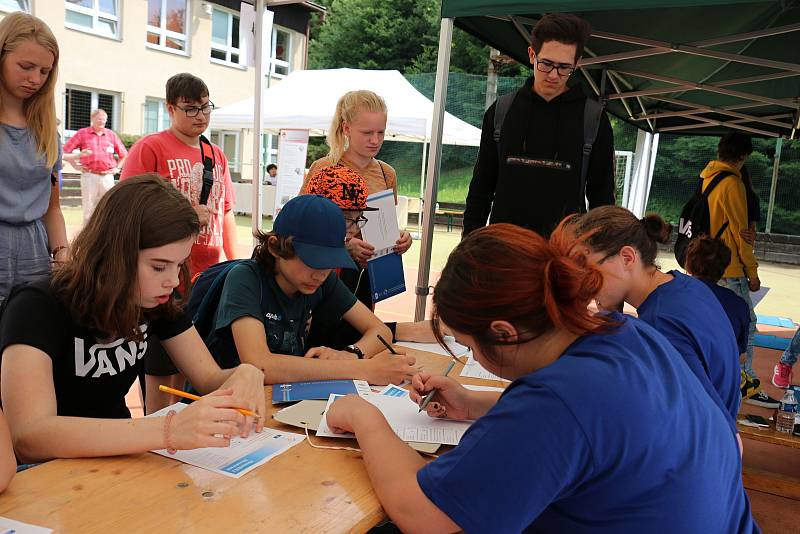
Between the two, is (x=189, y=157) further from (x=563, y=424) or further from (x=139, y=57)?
(x=139, y=57)

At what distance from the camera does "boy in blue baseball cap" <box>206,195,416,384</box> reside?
200 centimetres

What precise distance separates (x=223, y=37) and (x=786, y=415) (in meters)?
20.7

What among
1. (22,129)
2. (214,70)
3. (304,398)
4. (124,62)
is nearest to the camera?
(304,398)

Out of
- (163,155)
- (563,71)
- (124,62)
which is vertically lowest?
(163,155)

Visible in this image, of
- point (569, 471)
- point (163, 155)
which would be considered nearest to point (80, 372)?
point (569, 471)

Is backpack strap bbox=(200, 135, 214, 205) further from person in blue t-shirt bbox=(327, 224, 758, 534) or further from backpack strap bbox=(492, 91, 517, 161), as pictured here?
person in blue t-shirt bbox=(327, 224, 758, 534)

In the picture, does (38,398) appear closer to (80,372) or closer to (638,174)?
(80,372)

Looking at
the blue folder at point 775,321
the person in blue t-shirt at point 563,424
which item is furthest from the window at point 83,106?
the person in blue t-shirt at point 563,424

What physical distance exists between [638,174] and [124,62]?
45.7ft

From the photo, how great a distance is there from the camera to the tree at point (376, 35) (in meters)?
28.1

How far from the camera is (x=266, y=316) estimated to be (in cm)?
221

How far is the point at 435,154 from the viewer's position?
141 inches

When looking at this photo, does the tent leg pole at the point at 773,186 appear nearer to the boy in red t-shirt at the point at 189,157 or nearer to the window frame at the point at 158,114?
the boy in red t-shirt at the point at 189,157

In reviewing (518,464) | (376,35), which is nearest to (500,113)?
(518,464)
